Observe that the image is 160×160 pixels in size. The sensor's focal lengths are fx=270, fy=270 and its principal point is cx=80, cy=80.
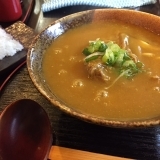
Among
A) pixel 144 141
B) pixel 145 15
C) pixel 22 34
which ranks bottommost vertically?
pixel 144 141

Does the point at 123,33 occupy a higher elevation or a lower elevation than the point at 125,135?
higher

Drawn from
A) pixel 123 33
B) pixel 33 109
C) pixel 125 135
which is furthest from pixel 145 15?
pixel 33 109

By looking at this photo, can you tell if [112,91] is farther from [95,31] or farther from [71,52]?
[95,31]

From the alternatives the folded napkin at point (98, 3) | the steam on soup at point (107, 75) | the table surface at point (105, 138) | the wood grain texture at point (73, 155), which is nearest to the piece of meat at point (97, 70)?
the steam on soup at point (107, 75)

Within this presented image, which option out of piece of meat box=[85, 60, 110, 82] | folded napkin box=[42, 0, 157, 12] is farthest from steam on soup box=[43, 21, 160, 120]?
folded napkin box=[42, 0, 157, 12]

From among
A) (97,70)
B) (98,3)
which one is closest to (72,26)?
(97,70)

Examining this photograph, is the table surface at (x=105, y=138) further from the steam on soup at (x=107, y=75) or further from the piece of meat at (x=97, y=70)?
the piece of meat at (x=97, y=70)

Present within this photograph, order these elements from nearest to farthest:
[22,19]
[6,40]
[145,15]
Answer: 1. [145,15]
2. [6,40]
3. [22,19]

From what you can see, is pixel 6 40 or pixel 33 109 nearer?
pixel 33 109
